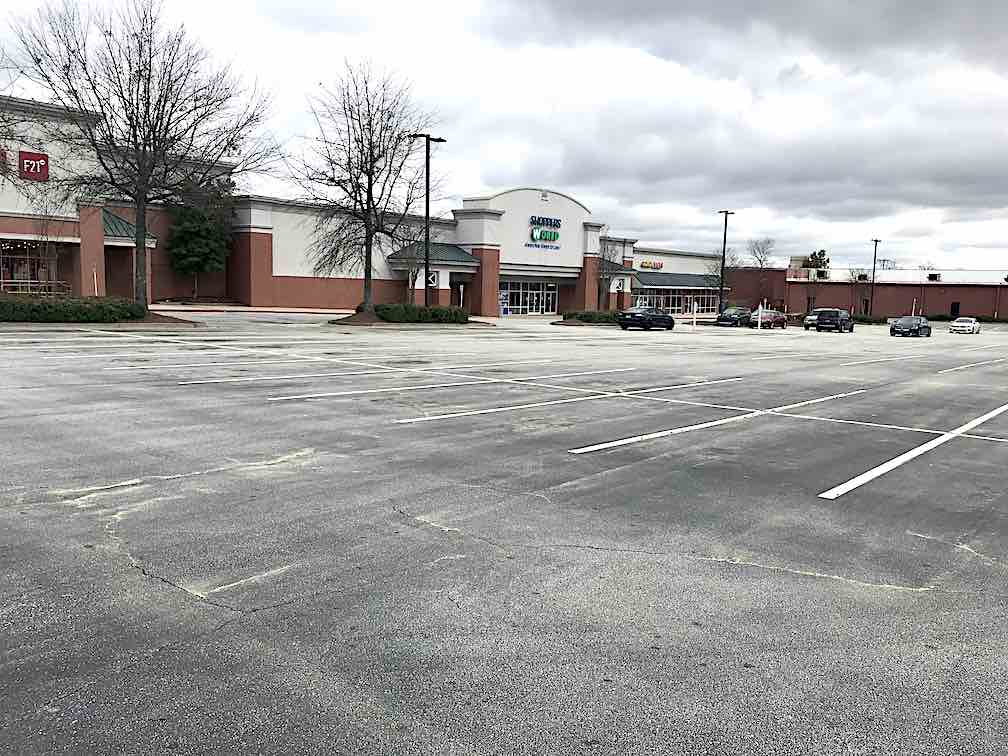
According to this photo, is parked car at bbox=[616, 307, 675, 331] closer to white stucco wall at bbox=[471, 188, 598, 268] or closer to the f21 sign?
white stucco wall at bbox=[471, 188, 598, 268]

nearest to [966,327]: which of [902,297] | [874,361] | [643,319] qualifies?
[902,297]

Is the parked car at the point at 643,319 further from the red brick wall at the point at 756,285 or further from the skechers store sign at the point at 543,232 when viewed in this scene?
the red brick wall at the point at 756,285

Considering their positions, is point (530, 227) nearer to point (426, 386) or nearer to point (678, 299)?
point (678, 299)

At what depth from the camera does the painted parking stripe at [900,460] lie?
796 centimetres

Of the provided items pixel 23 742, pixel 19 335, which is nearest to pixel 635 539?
pixel 23 742

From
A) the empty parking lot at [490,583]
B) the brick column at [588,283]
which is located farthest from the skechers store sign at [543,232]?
the empty parking lot at [490,583]

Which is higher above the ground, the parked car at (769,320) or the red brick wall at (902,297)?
the red brick wall at (902,297)

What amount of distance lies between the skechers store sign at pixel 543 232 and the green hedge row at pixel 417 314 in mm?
21951

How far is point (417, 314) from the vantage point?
42469mm

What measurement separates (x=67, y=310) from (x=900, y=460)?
29.1 meters

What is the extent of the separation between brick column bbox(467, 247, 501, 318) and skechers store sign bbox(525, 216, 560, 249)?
4.04 m

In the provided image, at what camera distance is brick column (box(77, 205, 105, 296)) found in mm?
40938

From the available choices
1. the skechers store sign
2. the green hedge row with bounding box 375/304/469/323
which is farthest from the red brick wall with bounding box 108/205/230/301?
the skechers store sign

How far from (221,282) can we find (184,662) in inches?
2173
